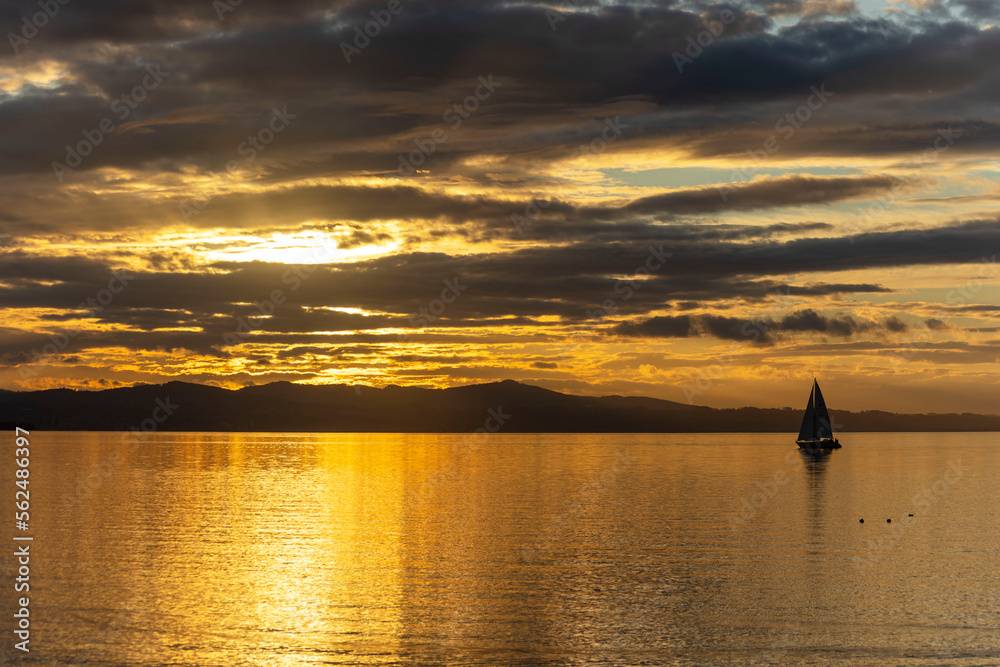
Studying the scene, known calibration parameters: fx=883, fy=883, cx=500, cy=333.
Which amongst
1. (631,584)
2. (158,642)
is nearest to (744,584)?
(631,584)

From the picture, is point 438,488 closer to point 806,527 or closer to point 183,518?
point 183,518

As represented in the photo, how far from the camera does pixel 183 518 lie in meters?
87.2

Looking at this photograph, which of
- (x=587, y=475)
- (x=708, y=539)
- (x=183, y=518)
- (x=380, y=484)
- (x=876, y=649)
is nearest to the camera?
(x=876, y=649)

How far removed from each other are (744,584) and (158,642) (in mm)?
32972

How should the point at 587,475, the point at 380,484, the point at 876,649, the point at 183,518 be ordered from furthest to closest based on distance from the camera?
1. the point at 587,475
2. the point at 380,484
3. the point at 183,518
4. the point at 876,649

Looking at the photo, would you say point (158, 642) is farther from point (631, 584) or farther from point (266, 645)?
point (631, 584)

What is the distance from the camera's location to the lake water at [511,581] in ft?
131

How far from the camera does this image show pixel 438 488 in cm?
12688

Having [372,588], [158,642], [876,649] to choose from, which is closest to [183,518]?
[372,588]

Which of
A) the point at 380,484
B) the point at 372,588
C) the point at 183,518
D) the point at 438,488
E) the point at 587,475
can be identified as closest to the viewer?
the point at 372,588

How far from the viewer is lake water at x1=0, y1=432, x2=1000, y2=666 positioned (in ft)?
131

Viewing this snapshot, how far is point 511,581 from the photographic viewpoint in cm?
5422

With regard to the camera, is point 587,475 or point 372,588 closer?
point 372,588

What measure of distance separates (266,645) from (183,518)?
51619mm
